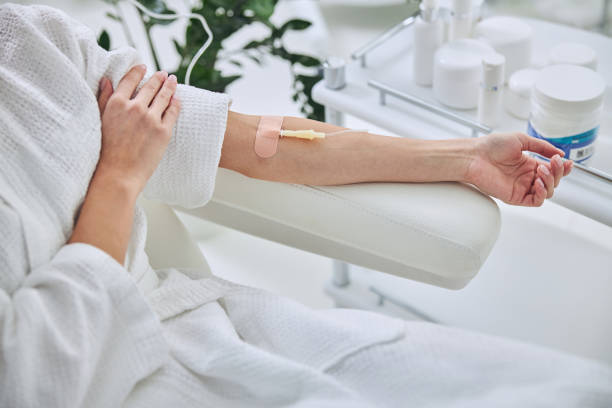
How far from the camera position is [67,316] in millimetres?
753

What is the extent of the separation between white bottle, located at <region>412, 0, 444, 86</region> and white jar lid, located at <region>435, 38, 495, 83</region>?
0.04m

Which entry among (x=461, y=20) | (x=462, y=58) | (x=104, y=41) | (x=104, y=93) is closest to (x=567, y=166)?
(x=462, y=58)

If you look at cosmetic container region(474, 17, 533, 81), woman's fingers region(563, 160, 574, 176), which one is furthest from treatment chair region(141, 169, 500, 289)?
cosmetic container region(474, 17, 533, 81)

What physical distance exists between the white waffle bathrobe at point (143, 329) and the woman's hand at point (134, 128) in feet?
0.07

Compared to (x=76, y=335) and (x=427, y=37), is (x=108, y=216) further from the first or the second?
(x=427, y=37)

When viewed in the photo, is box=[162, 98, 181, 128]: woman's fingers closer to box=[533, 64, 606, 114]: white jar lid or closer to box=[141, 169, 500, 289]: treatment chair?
box=[141, 169, 500, 289]: treatment chair

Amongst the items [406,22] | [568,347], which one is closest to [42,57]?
[406,22]

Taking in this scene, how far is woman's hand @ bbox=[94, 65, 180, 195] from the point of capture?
→ 889 mm

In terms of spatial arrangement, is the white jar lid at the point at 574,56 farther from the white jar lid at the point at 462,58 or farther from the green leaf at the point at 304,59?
the green leaf at the point at 304,59

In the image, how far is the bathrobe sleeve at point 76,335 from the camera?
0.72 meters

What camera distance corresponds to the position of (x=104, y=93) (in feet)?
3.11

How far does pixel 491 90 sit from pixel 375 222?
1.01 feet

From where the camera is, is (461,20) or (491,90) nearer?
(491,90)

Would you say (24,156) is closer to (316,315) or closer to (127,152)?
(127,152)
